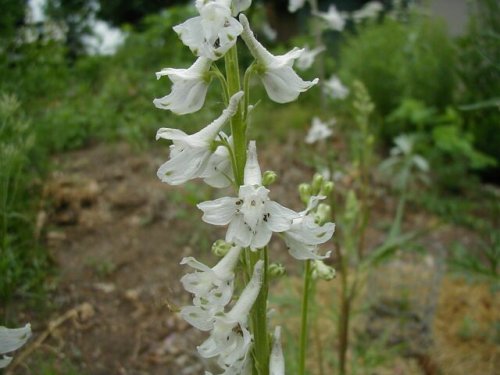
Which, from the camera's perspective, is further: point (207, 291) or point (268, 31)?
point (268, 31)

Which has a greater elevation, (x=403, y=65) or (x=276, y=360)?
(x=276, y=360)

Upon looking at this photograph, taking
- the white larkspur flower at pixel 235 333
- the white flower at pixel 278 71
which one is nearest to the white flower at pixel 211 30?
the white flower at pixel 278 71

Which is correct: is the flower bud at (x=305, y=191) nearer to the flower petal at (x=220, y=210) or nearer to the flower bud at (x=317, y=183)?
the flower bud at (x=317, y=183)

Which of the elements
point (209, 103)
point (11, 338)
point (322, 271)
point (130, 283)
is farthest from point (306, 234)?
point (209, 103)

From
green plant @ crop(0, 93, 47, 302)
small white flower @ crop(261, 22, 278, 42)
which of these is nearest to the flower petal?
green plant @ crop(0, 93, 47, 302)

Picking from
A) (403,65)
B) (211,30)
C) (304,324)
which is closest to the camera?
(211,30)

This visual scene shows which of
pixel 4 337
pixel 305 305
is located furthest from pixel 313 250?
pixel 4 337

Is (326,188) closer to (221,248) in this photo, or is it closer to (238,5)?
(221,248)
